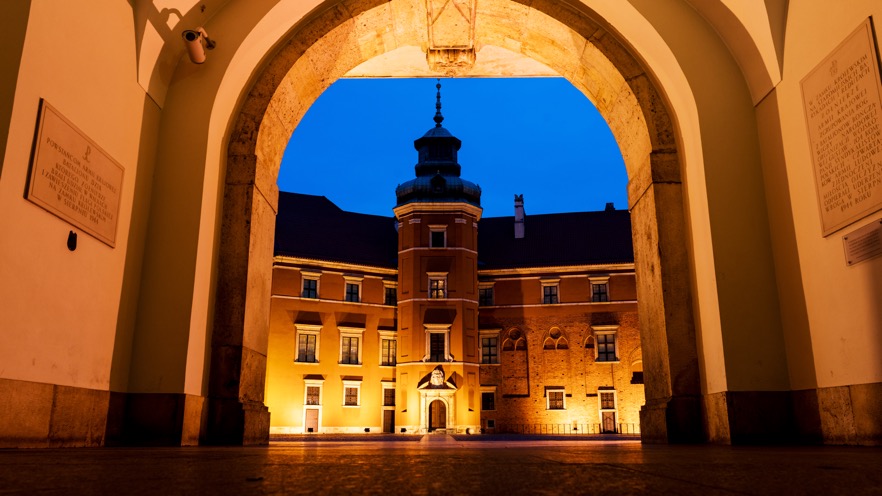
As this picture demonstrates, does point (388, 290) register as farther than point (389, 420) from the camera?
Yes

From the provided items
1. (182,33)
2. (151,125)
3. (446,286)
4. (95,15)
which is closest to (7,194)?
(95,15)

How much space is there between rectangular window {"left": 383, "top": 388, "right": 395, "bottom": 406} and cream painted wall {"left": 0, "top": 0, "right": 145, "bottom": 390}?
31415 millimetres

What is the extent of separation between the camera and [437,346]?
36.5 metres

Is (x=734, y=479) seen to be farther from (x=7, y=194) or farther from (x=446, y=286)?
(x=446, y=286)

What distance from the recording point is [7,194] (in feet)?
15.5

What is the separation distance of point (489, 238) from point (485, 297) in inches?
213

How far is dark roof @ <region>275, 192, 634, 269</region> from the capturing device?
3891cm

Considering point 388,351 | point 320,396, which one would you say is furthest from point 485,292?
point 320,396

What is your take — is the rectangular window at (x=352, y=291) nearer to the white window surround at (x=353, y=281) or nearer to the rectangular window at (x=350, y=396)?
the white window surround at (x=353, y=281)

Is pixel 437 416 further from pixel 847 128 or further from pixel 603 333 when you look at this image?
pixel 847 128

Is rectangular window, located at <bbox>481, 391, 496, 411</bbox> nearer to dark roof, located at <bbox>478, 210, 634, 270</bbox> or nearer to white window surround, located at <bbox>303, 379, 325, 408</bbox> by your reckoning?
dark roof, located at <bbox>478, 210, 634, 270</bbox>

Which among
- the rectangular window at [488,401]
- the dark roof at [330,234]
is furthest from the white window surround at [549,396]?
the dark roof at [330,234]

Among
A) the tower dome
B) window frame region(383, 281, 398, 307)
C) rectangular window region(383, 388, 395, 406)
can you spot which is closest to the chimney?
the tower dome

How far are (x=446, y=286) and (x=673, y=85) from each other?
30.3 metres
